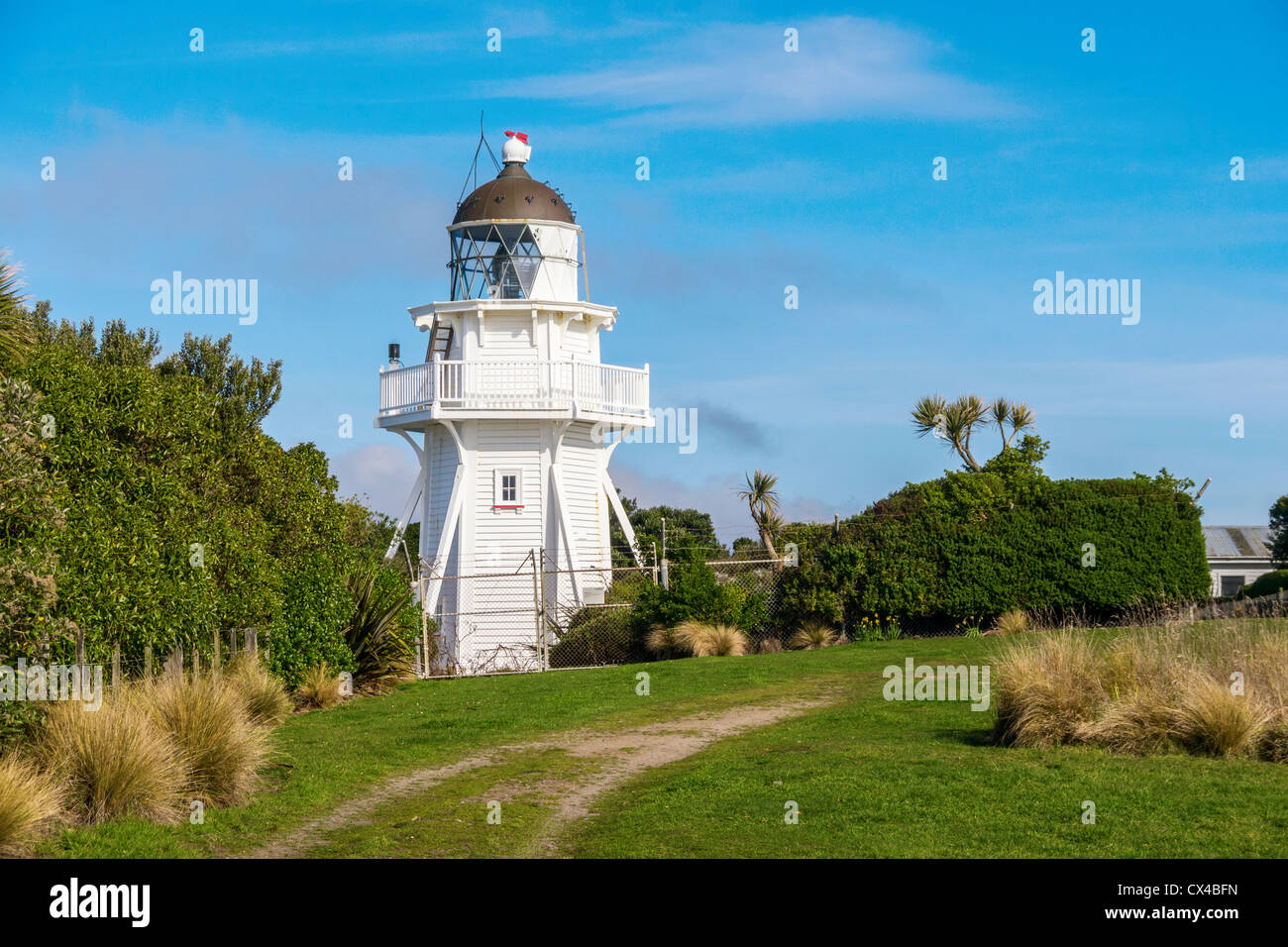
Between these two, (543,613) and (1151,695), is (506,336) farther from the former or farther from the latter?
(1151,695)

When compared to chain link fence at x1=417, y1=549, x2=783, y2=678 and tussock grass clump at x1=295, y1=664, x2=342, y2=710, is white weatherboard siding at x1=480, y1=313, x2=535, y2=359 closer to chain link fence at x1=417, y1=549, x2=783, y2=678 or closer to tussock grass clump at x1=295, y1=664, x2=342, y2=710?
chain link fence at x1=417, y1=549, x2=783, y2=678

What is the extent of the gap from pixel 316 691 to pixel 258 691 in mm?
3678

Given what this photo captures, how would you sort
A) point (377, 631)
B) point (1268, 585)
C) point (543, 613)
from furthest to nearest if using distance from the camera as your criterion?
point (1268, 585) → point (543, 613) → point (377, 631)

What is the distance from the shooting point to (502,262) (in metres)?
35.2

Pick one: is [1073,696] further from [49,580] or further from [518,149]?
[518,149]

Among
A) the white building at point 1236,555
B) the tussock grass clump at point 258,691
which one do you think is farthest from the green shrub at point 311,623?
the white building at point 1236,555

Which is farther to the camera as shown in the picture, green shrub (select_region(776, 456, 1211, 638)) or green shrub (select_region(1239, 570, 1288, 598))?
green shrub (select_region(1239, 570, 1288, 598))

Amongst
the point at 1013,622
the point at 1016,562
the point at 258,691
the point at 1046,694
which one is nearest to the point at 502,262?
the point at 1016,562

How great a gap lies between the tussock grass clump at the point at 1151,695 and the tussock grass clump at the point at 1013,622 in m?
11.5

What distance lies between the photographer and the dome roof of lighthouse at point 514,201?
1373 inches

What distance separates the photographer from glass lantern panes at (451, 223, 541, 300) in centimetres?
3497

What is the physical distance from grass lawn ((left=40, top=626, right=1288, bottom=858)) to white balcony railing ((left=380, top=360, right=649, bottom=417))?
15922mm

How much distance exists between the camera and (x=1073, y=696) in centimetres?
1341

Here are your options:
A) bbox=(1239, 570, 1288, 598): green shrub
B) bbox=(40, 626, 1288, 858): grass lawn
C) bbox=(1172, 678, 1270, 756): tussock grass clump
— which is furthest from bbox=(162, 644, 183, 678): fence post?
bbox=(1239, 570, 1288, 598): green shrub
